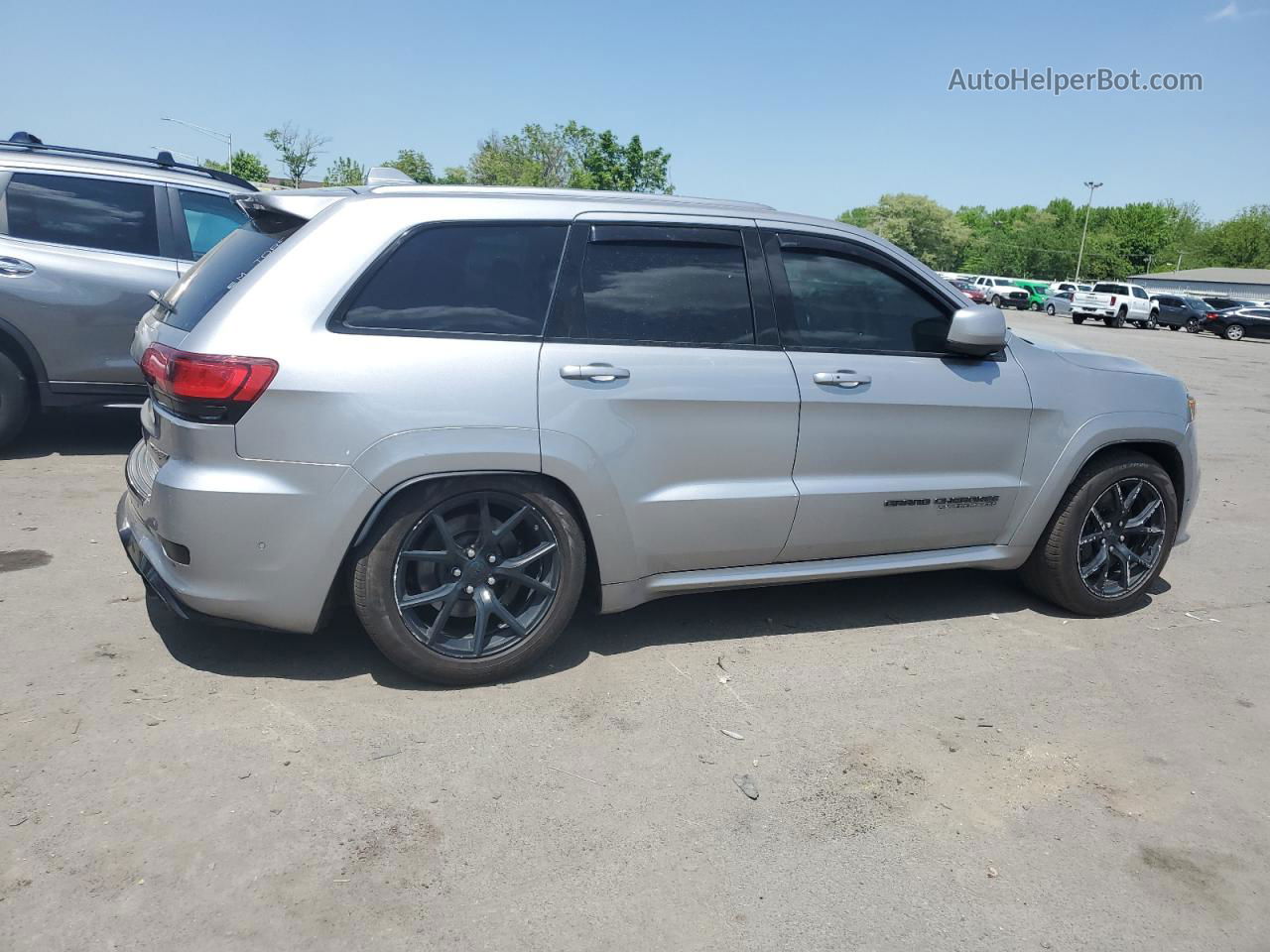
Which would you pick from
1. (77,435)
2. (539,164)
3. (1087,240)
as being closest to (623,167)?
(539,164)

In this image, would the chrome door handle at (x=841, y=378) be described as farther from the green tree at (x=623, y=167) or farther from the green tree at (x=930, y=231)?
the green tree at (x=930, y=231)

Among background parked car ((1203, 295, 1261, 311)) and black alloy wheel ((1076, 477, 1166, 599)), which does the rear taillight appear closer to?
black alloy wheel ((1076, 477, 1166, 599))

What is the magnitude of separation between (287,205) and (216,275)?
0.38 metres

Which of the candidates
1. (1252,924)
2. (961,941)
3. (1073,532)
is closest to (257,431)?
(961,941)

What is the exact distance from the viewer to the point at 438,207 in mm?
3656

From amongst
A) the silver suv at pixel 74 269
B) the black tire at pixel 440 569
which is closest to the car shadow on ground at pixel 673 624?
the black tire at pixel 440 569

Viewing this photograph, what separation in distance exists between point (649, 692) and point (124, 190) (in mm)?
5496

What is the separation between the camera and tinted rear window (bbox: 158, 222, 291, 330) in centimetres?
360

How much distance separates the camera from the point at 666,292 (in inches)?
155

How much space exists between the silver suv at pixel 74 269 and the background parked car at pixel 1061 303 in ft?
169

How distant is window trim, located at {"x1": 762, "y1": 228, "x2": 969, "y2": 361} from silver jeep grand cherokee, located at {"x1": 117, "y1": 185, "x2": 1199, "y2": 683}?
13 mm

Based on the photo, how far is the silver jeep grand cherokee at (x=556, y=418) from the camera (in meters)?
3.39

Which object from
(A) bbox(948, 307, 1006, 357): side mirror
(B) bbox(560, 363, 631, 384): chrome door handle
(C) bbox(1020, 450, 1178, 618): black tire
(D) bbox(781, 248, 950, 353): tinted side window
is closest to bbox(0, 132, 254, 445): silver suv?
(B) bbox(560, 363, 631, 384): chrome door handle

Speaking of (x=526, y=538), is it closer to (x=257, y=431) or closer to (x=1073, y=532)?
(x=257, y=431)
